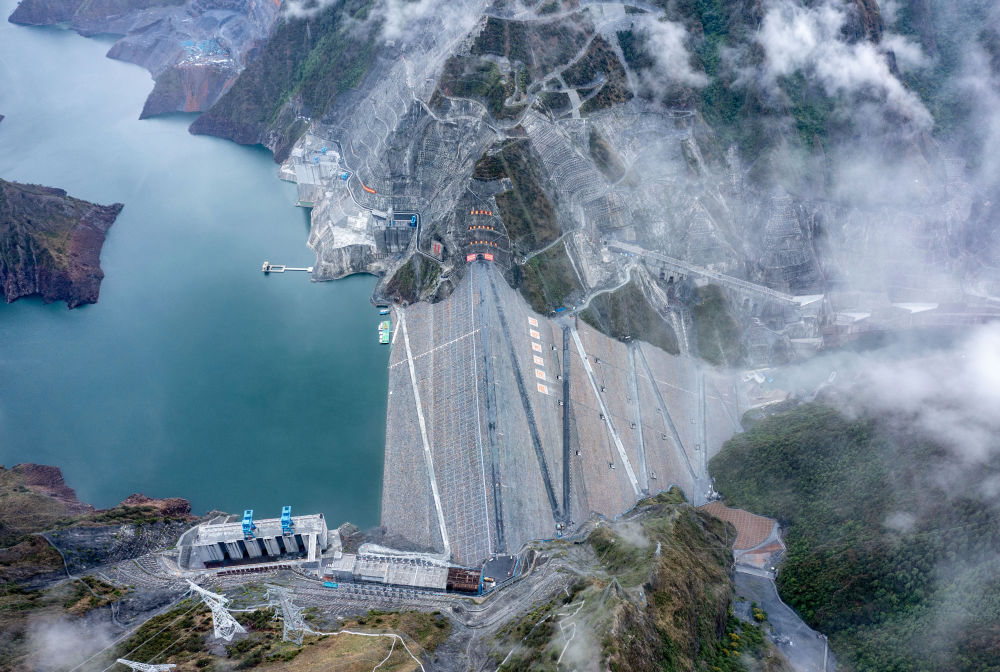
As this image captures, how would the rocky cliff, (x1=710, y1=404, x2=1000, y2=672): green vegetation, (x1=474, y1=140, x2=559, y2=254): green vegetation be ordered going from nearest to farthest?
1. (x1=710, y1=404, x2=1000, y2=672): green vegetation
2. (x1=474, y1=140, x2=559, y2=254): green vegetation
3. the rocky cliff

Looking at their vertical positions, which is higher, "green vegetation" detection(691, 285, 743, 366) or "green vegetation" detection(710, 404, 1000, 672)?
"green vegetation" detection(691, 285, 743, 366)

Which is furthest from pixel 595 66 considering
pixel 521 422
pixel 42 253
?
pixel 42 253

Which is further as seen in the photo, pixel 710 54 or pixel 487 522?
pixel 710 54

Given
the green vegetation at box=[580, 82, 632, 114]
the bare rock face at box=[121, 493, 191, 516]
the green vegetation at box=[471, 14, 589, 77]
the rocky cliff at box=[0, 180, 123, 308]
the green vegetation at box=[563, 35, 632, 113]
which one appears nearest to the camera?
the bare rock face at box=[121, 493, 191, 516]

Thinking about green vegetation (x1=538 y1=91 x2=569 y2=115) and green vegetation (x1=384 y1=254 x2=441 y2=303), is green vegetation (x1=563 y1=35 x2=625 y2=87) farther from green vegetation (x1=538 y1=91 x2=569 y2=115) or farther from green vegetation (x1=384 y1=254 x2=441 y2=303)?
green vegetation (x1=384 y1=254 x2=441 y2=303)

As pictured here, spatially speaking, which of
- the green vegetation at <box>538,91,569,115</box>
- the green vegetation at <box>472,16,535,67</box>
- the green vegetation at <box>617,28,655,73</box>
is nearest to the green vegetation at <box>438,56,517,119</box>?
the green vegetation at <box>472,16,535,67</box>

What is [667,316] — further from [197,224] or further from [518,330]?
[197,224]

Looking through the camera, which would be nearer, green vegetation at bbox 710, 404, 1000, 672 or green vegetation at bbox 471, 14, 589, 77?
green vegetation at bbox 710, 404, 1000, 672

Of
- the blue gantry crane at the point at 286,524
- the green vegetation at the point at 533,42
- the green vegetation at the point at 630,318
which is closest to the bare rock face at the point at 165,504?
the blue gantry crane at the point at 286,524

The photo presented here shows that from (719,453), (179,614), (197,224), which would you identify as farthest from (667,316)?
(197,224)
